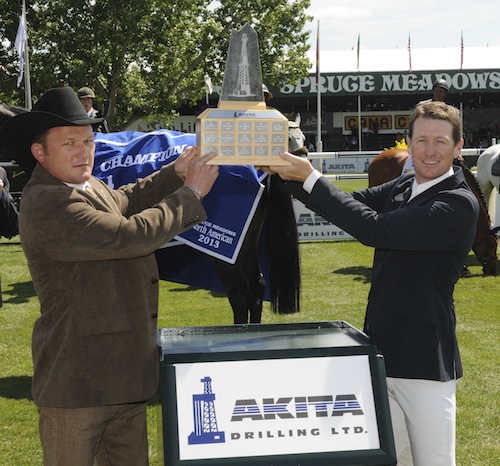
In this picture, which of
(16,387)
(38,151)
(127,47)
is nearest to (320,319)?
(16,387)

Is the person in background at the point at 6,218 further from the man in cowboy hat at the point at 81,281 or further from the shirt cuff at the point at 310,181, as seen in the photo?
the shirt cuff at the point at 310,181

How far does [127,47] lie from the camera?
2217 cm

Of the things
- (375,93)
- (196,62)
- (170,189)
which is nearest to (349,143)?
(375,93)

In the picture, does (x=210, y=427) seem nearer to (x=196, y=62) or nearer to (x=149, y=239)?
(x=149, y=239)

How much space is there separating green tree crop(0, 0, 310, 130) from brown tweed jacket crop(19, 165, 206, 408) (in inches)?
719

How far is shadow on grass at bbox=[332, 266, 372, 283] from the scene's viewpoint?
855 centimetres

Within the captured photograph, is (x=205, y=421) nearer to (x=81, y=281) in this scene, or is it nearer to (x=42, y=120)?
(x=81, y=281)

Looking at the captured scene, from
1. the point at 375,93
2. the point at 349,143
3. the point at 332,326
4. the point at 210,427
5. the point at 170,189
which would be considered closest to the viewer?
the point at 210,427

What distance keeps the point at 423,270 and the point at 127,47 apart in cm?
2105

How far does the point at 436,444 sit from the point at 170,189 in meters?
1.37

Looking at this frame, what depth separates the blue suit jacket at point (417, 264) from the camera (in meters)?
2.34

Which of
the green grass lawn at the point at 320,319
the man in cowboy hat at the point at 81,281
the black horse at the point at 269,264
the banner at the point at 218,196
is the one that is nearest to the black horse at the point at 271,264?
the black horse at the point at 269,264

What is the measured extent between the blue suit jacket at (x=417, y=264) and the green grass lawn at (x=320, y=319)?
859 millimetres

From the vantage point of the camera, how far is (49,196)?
2.25 meters
